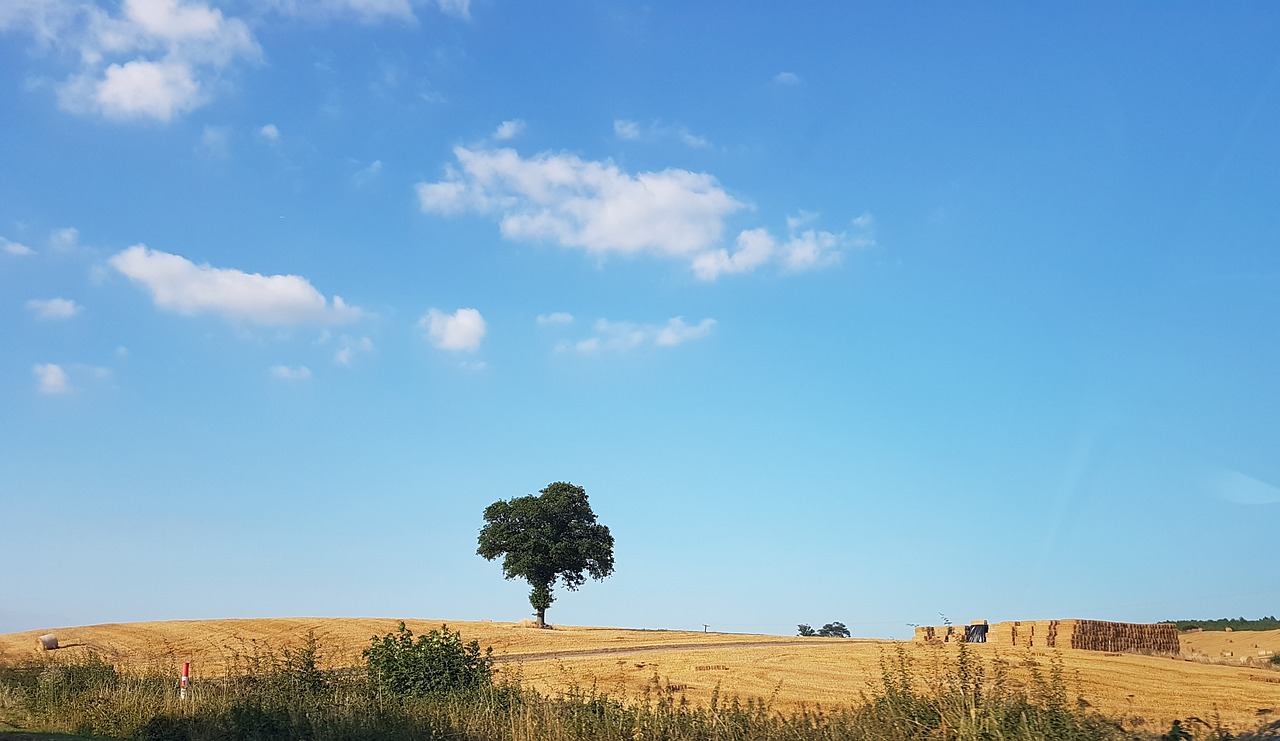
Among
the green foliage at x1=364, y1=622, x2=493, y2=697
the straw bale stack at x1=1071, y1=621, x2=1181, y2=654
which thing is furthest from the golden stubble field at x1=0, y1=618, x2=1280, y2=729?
the green foliage at x1=364, y1=622, x2=493, y2=697

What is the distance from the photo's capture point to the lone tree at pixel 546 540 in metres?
69.8

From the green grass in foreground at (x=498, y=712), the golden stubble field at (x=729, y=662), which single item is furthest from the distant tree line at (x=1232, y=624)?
the green grass in foreground at (x=498, y=712)

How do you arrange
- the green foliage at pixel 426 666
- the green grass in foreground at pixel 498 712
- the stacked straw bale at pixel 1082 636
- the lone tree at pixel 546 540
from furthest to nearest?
the lone tree at pixel 546 540, the stacked straw bale at pixel 1082 636, the green foliage at pixel 426 666, the green grass in foreground at pixel 498 712

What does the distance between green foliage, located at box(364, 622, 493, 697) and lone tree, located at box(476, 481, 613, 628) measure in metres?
43.0

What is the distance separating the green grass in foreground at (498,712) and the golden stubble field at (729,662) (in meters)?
1.67

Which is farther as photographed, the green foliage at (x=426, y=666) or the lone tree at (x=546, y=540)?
the lone tree at (x=546, y=540)

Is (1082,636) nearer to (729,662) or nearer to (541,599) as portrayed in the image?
(729,662)

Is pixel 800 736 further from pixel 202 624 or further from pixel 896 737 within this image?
pixel 202 624

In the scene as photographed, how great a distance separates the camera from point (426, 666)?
25406 mm

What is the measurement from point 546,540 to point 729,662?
35474 mm

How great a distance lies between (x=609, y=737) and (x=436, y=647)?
990cm

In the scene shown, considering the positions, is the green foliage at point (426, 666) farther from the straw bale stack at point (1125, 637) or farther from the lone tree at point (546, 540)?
the lone tree at point (546, 540)

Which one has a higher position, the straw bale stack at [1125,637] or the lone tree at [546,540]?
the lone tree at [546,540]

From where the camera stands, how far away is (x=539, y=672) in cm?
3412
